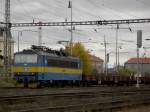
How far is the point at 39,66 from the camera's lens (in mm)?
42344

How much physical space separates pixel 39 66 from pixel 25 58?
68.1 inches

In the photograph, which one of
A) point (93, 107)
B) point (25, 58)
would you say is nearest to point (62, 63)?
point (25, 58)

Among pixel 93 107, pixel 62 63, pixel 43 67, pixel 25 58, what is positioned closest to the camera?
pixel 93 107

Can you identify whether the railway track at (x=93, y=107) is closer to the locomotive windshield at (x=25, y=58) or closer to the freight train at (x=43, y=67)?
the freight train at (x=43, y=67)

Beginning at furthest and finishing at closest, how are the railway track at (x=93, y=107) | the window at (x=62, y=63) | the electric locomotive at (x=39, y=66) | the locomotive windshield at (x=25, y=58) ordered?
1. the window at (x=62, y=63)
2. the locomotive windshield at (x=25, y=58)
3. the electric locomotive at (x=39, y=66)
4. the railway track at (x=93, y=107)

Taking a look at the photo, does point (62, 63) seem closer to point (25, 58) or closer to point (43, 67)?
point (43, 67)

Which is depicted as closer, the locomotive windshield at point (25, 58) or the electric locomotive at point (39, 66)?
the electric locomotive at point (39, 66)

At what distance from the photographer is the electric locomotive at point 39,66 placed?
42188 millimetres

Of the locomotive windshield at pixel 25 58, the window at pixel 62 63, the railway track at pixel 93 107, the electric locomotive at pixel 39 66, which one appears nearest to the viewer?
the railway track at pixel 93 107

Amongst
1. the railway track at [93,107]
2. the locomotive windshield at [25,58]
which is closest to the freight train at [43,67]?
the locomotive windshield at [25,58]

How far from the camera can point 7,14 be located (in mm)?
43219

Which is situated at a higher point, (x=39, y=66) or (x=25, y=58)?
(x=25, y=58)

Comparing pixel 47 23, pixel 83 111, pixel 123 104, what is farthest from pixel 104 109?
pixel 47 23

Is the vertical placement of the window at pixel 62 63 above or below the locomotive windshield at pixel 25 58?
below
